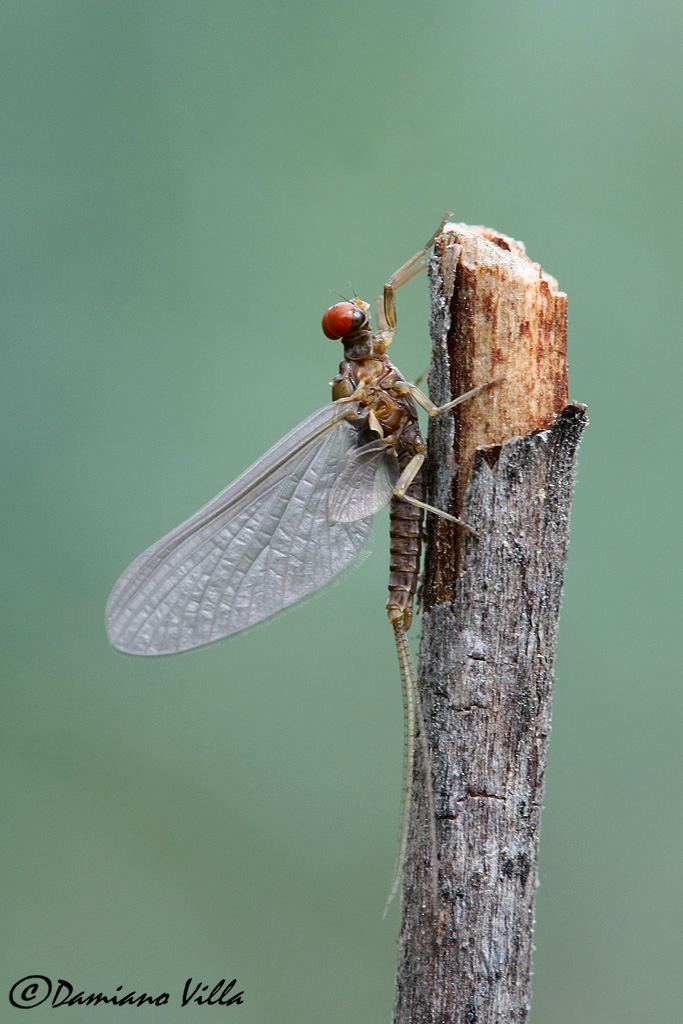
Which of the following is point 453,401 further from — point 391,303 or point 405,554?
point 391,303

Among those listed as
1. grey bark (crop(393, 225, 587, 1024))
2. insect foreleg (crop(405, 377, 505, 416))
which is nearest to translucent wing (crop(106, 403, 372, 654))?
insect foreleg (crop(405, 377, 505, 416))

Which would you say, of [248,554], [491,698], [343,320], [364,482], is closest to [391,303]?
[343,320]

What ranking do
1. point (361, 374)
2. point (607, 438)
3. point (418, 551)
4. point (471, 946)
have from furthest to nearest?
point (607, 438)
point (361, 374)
point (418, 551)
point (471, 946)

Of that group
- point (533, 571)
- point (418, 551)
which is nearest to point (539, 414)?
point (533, 571)

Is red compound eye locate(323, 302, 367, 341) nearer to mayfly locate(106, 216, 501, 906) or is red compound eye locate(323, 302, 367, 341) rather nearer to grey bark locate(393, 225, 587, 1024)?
mayfly locate(106, 216, 501, 906)

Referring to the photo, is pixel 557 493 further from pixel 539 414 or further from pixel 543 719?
pixel 543 719

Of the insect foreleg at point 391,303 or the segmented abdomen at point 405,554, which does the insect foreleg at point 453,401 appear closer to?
the segmented abdomen at point 405,554

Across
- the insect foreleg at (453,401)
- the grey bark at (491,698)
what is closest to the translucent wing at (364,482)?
the insect foreleg at (453,401)
